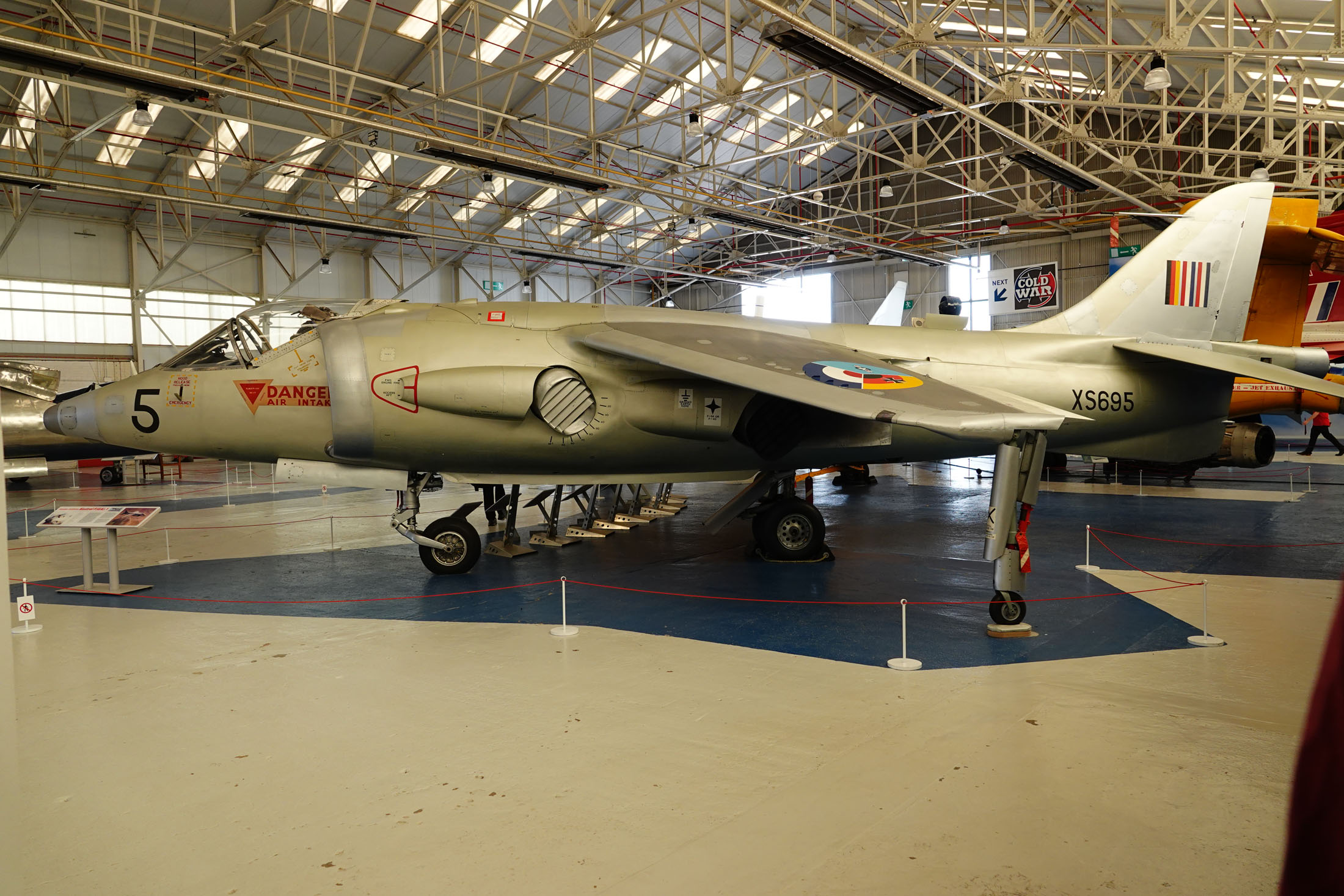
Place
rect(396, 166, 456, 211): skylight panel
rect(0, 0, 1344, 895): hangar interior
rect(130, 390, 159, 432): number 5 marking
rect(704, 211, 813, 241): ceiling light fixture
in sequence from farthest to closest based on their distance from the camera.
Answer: rect(396, 166, 456, 211): skylight panel, rect(704, 211, 813, 241): ceiling light fixture, rect(130, 390, 159, 432): number 5 marking, rect(0, 0, 1344, 895): hangar interior

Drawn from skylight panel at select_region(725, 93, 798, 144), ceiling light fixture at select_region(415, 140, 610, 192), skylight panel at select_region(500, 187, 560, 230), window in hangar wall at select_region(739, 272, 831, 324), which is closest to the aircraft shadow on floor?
Answer: ceiling light fixture at select_region(415, 140, 610, 192)

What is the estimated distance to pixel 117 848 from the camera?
3.42m

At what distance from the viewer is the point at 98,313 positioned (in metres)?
27.2

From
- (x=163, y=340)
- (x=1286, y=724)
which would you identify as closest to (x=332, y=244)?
(x=163, y=340)

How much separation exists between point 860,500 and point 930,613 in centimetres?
768

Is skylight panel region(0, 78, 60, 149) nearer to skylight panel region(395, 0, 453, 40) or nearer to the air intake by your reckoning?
skylight panel region(395, 0, 453, 40)

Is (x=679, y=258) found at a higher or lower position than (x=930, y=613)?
higher

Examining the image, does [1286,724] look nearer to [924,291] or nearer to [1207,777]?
[1207,777]

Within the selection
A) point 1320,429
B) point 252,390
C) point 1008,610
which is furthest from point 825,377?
point 1320,429

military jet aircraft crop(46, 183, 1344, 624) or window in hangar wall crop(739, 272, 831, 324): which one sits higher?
window in hangar wall crop(739, 272, 831, 324)

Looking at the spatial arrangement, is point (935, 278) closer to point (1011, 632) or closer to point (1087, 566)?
point (1087, 566)

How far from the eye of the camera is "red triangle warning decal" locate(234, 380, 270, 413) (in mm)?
7941

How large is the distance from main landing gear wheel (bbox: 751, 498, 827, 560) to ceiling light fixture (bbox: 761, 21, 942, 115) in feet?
19.3

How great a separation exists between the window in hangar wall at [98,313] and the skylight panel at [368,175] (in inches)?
212
